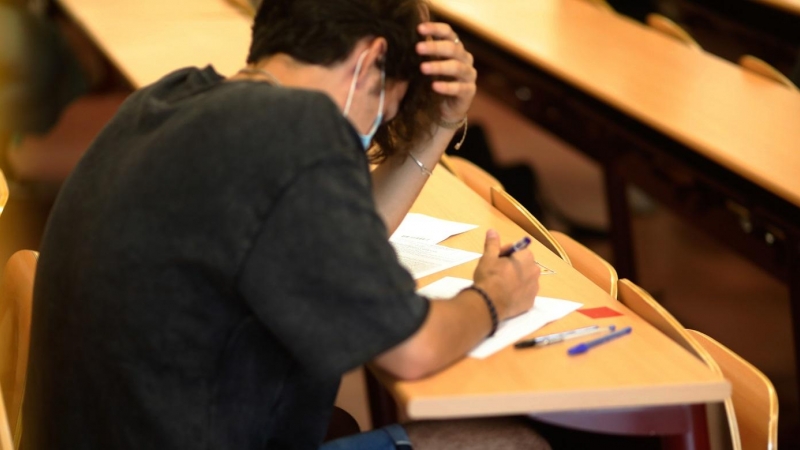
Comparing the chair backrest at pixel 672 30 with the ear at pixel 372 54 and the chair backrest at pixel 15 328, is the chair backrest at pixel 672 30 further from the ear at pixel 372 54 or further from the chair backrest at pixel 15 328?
the chair backrest at pixel 15 328

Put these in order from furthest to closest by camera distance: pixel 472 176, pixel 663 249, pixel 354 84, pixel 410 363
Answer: pixel 663 249 → pixel 472 176 → pixel 354 84 → pixel 410 363

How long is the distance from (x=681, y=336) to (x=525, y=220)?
0.50 m

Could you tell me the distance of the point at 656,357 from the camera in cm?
135

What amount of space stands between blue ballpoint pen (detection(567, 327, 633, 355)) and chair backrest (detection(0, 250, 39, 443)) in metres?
0.85

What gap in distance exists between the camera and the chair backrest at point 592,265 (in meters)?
1.70

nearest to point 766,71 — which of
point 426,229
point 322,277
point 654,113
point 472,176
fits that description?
point 654,113

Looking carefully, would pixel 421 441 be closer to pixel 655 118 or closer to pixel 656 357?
pixel 656 357

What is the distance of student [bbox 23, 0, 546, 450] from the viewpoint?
1.13 meters

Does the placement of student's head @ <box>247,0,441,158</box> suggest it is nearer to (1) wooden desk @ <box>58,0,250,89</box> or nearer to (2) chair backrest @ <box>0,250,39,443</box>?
(2) chair backrest @ <box>0,250,39,443</box>

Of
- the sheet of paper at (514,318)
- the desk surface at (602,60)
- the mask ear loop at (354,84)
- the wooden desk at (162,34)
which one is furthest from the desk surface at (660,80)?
the mask ear loop at (354,84)

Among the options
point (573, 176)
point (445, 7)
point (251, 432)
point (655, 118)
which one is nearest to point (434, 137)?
point (251, 432)

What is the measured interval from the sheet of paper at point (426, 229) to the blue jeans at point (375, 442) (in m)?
0.39

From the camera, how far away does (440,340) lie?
125cm

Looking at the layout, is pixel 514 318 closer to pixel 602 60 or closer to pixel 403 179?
pixel 403 179
